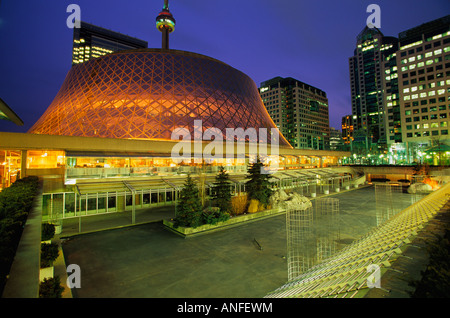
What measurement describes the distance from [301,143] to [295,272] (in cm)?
11894

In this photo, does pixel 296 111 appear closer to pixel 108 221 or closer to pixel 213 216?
pixel 213 216

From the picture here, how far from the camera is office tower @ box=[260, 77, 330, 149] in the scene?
119 m

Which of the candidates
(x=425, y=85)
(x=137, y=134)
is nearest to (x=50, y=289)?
(x=137, y=134)

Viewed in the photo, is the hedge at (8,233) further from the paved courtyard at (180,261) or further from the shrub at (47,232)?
the paved courtyard at (180,261)

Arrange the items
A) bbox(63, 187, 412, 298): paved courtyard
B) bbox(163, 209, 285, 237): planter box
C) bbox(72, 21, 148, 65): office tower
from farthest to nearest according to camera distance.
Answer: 1. bbox(72, 21, 148, 65): office tower
2. bbox(163, 209, 285, 237): planter box
3. bbox(63, 187, 412, 298): paved courtyard

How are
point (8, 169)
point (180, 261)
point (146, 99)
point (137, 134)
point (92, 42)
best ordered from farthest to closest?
point (92, 42) → point (146, 99) → point (137, 134) → point (8, 169) → point (180, 261)

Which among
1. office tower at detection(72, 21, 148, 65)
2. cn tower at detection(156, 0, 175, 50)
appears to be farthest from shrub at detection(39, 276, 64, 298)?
office tower at detection(72, 21, 148, 65)

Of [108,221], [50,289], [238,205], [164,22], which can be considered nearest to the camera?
[50,289]

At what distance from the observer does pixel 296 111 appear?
119m

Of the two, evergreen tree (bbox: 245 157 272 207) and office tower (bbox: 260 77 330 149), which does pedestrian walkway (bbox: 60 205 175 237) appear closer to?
evergreen tree (bbox: 245 157 272 207)

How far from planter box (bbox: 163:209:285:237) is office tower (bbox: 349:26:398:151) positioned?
131 meters

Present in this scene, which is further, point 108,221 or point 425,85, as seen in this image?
point 425,85

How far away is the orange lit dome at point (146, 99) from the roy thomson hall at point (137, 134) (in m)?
0.16

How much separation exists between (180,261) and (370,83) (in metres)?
162
